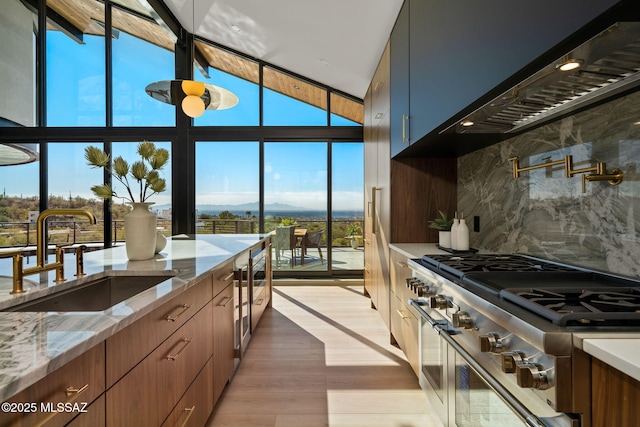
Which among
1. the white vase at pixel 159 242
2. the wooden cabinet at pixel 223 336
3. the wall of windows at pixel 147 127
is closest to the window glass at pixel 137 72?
the wall of windows at pixel 147 127

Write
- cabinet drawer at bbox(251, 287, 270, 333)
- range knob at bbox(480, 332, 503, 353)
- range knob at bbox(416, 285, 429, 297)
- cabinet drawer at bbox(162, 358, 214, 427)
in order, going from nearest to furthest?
range knob at bbox(480, 332, 503, 353) < cabinet drawer at bbox(162, 358, 214, 427) < range knob at bbox(416, 285, 429, 297) < cabinet drawer at bbox(251, 287, 270, 333)

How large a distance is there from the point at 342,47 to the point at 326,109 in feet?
4.58

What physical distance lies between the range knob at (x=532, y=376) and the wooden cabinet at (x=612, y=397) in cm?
9

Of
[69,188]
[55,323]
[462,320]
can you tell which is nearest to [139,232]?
[55,323]

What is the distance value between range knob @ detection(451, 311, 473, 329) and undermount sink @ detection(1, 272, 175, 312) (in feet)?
4.06

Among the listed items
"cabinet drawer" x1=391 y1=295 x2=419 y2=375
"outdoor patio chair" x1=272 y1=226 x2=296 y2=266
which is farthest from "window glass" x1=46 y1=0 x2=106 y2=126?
"cabinet drawer" x1=391 y1=295 x2=419 y2=375

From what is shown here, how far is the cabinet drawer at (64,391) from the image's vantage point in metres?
0.59

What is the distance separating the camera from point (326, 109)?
4.84m

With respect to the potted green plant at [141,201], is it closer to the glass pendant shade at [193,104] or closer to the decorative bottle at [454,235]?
the glass pendant shade at [193,104]

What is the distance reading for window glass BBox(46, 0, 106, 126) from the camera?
471 cm

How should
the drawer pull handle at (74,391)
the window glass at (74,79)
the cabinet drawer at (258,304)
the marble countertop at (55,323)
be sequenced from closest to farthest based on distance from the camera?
1. the marble countertop at (55,323)
2. the drawer pull handle at (74,391)
3. the cabinet drawer at (258,304)
4. the window glass at (74,79)

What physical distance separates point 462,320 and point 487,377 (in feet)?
0.66

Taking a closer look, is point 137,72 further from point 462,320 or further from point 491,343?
point 491,343

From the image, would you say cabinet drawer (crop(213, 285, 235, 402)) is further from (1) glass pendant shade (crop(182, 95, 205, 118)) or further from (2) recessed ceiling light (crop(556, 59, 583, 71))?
(2) recessed ceiling light (crop(556, 59, 583, 71))
